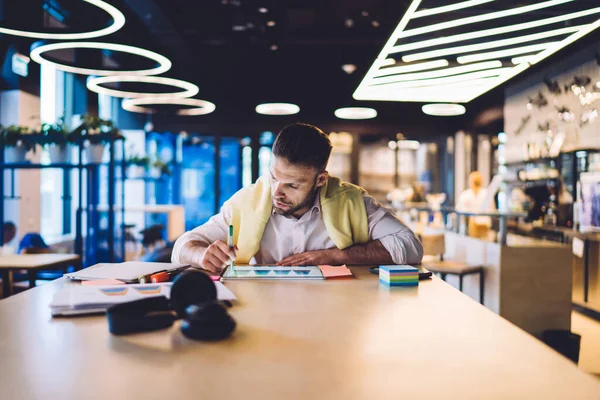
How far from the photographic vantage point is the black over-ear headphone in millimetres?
1035

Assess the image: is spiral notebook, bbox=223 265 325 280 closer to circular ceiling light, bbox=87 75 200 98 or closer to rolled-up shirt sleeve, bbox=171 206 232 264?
rolled-up shirt sleeve, bbox=171 206 232 264

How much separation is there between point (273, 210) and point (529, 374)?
158 centimetres

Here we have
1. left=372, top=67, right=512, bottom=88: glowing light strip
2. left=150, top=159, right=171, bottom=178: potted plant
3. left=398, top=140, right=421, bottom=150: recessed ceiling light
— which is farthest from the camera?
left=398, top=140, right=421, bottom=150: recessed ceiling light

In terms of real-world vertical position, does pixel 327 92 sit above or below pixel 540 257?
above

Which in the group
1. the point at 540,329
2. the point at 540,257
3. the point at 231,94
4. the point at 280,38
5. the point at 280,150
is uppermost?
the point at 280,38

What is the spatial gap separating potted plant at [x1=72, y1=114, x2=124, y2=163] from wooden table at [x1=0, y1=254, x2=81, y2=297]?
1543 millimetres

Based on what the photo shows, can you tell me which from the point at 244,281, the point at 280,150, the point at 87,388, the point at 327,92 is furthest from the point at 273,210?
the point at 327,92

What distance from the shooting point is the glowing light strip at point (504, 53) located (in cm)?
349

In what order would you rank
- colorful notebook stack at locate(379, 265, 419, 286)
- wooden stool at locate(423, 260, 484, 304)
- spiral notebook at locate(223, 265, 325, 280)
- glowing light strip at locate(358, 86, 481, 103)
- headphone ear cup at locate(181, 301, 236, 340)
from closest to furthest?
headphone ear cup at locate(181, 301, 236, 340) → colorful notebook stack at locate(379, 265, 419, 286) → spiral notebook at locate(223, 265, 325, 280) → wooden stool at locate(423, 260, 484, 304) → glowing light strip at locate(358, 86, 481, 103)

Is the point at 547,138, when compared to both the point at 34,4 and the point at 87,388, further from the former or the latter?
the point at 87,388

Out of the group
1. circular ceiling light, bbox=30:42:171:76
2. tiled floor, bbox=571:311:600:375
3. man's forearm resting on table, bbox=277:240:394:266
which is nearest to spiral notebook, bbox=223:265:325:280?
man's forearm resting on table, bbox=277:240:394:266

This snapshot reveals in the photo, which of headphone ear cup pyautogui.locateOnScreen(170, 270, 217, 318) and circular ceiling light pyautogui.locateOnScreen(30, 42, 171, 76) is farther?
circular ceiling light pyautogui.locateOnScreen(30, 42, 171, 76)

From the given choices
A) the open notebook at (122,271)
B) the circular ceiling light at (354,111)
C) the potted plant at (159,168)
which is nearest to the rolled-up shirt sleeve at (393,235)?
the open notebook at (122,271)

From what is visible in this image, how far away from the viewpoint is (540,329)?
4.46m
